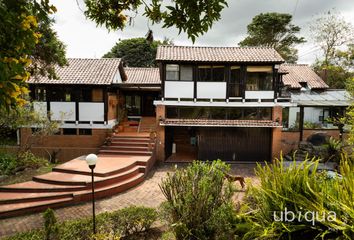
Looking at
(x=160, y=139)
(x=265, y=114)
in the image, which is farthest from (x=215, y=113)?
(x=160, y=139)

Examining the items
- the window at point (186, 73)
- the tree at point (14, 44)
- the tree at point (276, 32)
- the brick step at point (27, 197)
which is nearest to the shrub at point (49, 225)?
the tree at point (14, 44)

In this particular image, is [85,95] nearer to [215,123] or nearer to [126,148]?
[126,148]

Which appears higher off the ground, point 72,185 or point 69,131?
point 69,131

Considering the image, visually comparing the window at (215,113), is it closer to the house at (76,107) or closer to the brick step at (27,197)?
the house at (76,107)

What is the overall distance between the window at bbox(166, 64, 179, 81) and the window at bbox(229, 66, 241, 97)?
11.7 feet

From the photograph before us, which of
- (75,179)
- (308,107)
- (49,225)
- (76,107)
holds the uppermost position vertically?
(308,107)

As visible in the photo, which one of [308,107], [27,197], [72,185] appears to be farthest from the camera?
[308,107]

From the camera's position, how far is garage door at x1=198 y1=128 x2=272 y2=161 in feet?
50.9

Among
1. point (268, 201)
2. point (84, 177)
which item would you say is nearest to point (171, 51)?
point (84, 177)

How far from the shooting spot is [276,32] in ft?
96.1

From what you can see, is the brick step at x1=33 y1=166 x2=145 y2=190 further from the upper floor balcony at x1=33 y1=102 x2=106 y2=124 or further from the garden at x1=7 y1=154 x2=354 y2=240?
the upper floor balcony at x1=33 y1=102 x2=106 y2=124

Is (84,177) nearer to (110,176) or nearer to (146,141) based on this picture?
(110,176)

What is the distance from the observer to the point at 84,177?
10289 millimetres

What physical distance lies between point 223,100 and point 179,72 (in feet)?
11.2
